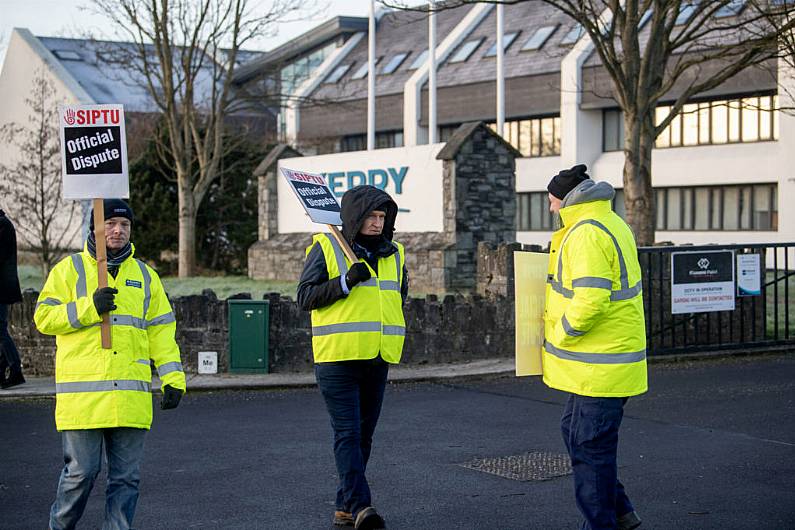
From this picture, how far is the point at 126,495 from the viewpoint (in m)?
5.31

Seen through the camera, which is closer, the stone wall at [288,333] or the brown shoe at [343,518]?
the brown shoe at [343,518]

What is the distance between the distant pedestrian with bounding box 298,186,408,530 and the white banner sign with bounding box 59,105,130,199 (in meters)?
1.22

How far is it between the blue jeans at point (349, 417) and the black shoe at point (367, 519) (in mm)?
59

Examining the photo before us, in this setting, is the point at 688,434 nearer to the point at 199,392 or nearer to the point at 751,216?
the point at 199,392

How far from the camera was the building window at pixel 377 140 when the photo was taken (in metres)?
51.0

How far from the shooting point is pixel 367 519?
6.06 metres

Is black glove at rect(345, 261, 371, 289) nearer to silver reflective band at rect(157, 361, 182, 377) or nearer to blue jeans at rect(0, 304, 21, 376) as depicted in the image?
silver reflective band at rect(157, 361, 182, 377)

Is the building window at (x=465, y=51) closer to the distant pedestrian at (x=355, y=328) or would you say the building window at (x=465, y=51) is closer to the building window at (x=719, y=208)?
the building window at (x=719, y=208)

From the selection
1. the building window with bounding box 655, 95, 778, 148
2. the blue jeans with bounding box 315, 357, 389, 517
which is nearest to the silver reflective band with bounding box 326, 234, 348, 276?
the blue jeans with bounding box 315, 357, 389, 517

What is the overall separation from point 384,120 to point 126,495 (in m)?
44.8

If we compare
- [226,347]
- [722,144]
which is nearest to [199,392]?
[226,347]

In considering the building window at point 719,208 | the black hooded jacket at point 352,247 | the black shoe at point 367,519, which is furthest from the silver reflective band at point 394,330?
the building window at point 719,208

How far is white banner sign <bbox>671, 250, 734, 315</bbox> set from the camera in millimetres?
13859

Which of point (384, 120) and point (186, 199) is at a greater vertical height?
point (384, 120)
